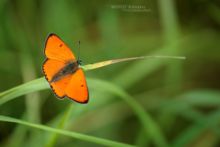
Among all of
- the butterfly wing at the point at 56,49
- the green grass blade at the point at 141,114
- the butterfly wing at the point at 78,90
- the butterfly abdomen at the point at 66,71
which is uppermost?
the butterfly wing at the point at 56,49

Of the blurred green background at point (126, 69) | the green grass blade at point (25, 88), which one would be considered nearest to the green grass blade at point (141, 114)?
the blurred green background at point (126, 69)

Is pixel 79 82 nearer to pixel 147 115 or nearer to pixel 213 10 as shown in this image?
pixel 147 115

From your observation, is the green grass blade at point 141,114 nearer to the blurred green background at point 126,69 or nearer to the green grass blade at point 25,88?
the blurred green background at point 126,69

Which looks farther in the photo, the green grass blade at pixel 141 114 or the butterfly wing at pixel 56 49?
the green grass blade at pixel 141 114

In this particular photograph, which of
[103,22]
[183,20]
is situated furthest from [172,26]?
[103,22]

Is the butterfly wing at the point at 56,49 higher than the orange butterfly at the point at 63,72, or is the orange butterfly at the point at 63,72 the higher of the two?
the butterfly wing at the point at 56,49

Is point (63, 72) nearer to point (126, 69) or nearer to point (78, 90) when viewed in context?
point (78, 90)
